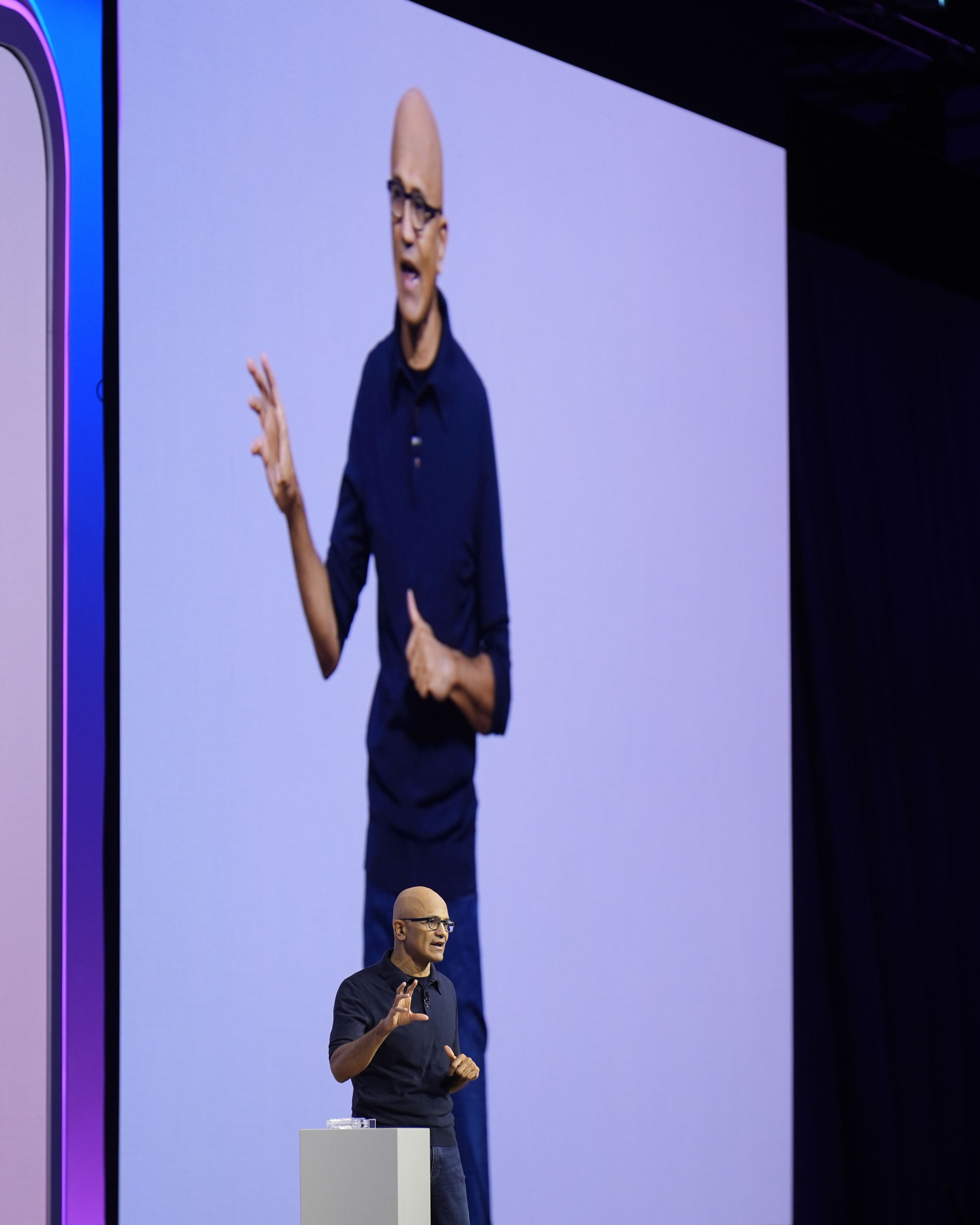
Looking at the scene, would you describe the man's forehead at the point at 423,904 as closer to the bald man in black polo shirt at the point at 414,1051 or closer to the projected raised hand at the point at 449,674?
the bald man in black polo shirt at the point at 414,1051

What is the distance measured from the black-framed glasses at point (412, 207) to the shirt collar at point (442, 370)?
14 centimetres

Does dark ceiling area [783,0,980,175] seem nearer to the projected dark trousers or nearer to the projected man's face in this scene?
the projected man's face

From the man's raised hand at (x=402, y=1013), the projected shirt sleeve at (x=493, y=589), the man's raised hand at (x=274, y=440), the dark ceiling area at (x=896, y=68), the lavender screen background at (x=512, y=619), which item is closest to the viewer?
the man's raised hand at (x=402, y=1013)

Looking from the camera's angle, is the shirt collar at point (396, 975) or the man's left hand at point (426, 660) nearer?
the shirt collar at point (396, 975)

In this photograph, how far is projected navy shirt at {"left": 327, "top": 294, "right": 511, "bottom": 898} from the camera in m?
3.34

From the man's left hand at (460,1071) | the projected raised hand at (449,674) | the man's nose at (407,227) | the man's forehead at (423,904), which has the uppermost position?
the man's nose at (407,227)

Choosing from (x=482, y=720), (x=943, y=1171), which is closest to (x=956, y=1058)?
(x=943, y=1171)

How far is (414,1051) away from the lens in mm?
2498

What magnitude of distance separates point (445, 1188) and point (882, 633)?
3.09 m

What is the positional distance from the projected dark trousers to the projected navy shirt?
78mm

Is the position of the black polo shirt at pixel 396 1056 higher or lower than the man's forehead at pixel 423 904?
lower

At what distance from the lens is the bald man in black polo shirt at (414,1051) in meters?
2.44

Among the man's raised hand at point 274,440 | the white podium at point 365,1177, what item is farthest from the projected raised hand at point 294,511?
the white podium at point 365,1177

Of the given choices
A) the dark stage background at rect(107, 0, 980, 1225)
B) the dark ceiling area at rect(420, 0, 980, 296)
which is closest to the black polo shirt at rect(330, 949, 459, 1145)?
the dark ceiling area at rect(420, 0, 980, 296)
